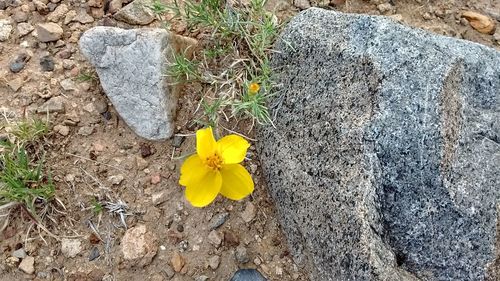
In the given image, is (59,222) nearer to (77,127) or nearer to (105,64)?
(77,127)

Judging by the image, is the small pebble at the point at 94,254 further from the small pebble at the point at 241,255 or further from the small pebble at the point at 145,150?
the small pebble at the point at 241,255

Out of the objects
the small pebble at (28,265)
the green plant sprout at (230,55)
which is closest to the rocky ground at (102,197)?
the small pebble at (28,265)

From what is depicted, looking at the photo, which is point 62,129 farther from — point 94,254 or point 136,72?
point 94,254

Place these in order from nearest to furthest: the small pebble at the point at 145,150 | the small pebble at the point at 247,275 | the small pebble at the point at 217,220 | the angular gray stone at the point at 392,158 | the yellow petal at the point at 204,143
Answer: the angular gray stone at the point at 392,158 < the yellow petal at the point at 204,143 < the small pebble at the point at 247,275 < the small pebble at the point at 217,220 < the small pebble at the point at 145,150

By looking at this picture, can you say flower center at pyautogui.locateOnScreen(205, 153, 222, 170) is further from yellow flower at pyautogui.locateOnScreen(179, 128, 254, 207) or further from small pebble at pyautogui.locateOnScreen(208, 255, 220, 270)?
small pebble at pyautogui.locateOnScreen(208, 255, 220, 270)

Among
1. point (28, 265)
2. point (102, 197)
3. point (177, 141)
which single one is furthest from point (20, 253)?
point (177, 141)

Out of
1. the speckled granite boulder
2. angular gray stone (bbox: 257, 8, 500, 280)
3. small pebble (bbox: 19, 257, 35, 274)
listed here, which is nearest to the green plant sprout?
the speckled granite boulder

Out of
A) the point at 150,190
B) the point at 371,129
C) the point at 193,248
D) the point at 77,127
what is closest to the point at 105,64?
the point at 77,127
